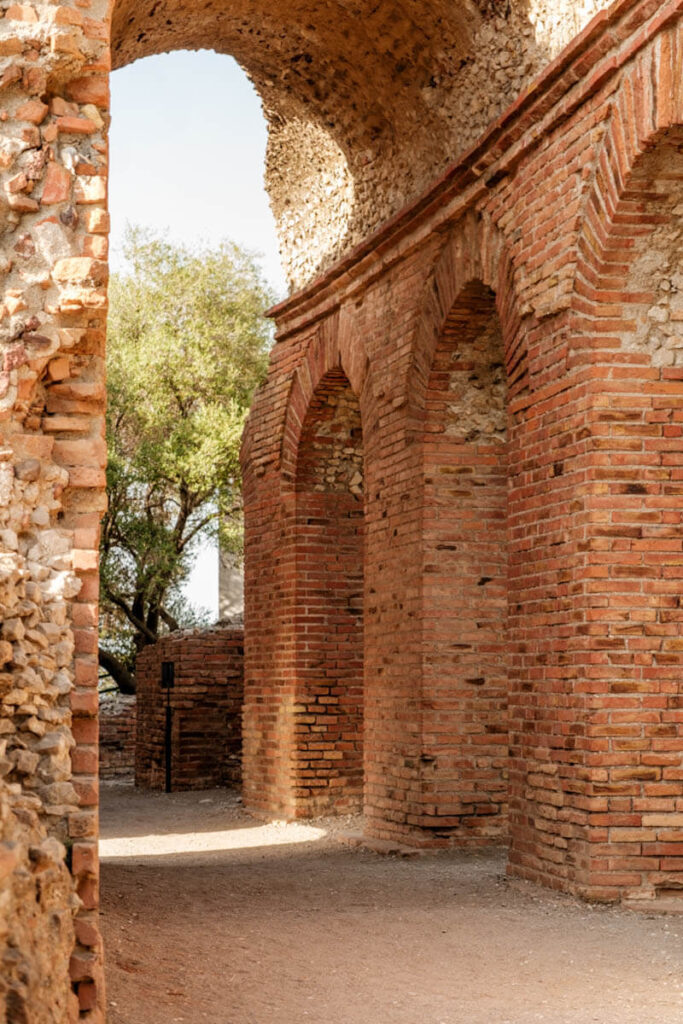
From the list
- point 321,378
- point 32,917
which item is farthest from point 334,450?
point 32,917

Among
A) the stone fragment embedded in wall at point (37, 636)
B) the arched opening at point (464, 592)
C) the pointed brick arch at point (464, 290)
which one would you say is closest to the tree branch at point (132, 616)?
the pointed brick arch at point (464, 290)

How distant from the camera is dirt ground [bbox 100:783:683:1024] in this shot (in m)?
4.87

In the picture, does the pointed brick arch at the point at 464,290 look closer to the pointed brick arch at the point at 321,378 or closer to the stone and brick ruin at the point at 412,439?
the stone and brick ruin at the point at 412,439

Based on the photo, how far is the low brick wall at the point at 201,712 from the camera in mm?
15430

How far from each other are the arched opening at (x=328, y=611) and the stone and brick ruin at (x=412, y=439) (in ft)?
0.09

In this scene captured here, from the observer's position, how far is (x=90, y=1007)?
3.96 metres

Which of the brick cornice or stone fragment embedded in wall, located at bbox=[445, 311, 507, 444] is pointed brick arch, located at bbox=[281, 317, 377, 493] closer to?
the brick cornice

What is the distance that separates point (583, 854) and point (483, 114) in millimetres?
4830

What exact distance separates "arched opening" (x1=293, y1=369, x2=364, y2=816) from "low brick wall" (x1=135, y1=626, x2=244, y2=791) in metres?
3.58

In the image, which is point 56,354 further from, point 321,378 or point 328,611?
point 328,611

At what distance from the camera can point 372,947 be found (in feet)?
19.9

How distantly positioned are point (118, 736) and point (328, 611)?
7.94 m

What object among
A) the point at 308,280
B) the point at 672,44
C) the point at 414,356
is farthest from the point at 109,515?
the point at 672,44

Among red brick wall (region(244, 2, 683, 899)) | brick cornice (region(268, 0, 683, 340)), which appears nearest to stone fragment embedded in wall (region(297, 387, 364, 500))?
brick cornice (region(268, 0, 683, 340))
